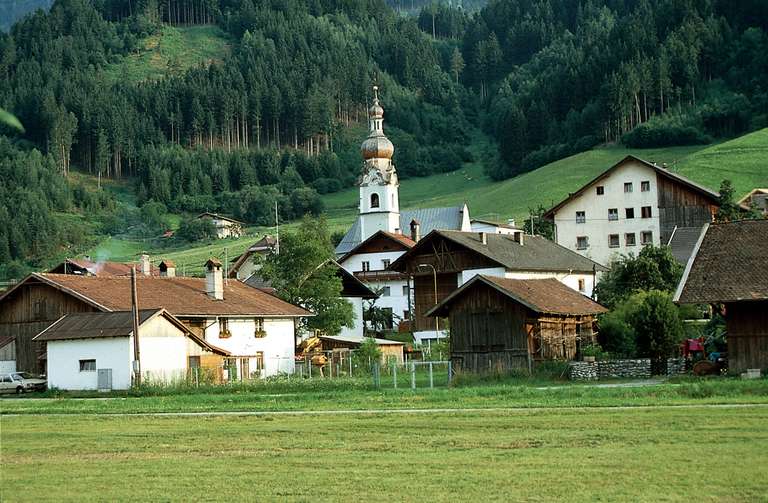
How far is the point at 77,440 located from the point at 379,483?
10.7 m

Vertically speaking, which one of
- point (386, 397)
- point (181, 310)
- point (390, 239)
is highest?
point (390, 239)

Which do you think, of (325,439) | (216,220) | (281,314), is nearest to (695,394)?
(325,439)

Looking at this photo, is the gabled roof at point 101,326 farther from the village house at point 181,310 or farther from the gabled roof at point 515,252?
the gabled roof at point 515,252

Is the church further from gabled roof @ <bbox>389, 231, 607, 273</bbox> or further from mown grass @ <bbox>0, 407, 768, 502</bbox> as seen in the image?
mown grass @ <bbox>0, 407, 768, 502</bbox>

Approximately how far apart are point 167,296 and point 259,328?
5.02 metres

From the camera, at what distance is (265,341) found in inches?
2408

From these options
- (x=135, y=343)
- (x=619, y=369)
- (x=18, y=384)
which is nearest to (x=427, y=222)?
(x=18, y=384)

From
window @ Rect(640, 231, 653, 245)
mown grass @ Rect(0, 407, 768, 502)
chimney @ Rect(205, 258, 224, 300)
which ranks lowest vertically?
mown grass @ Rect(0, 407, 768, 502)

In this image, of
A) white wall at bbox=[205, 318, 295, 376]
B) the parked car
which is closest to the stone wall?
white wall at bbox=[205, 318, 295, 376]

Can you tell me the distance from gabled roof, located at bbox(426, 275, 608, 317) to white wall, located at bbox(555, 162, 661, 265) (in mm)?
36727

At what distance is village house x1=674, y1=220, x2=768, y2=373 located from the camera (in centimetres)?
4019

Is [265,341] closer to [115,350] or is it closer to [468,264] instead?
[115,350]

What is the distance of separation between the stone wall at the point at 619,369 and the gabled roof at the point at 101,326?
17.9 metres

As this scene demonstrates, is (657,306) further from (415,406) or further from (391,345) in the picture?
(391,345)
